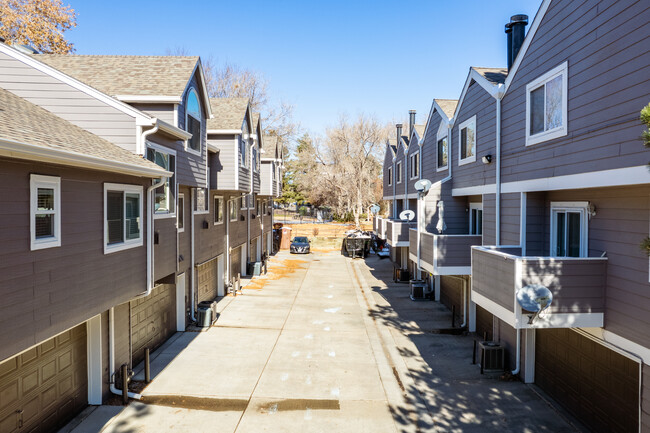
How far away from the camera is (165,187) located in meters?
11.7

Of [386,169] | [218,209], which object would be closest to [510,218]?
[218,209]

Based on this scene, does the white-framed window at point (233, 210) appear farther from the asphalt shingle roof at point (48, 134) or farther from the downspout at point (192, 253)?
the asphalt shingle roof at point (48, 134)

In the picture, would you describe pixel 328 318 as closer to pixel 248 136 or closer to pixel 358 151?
pixel 248 136

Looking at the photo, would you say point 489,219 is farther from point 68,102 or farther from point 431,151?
point 68,102

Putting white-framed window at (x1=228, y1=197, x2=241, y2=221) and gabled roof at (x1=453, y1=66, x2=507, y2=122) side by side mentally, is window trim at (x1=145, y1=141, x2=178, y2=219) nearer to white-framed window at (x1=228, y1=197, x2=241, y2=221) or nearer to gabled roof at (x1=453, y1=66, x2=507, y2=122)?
white-framed window at (x1=228, y1=197, x2=241, y2=221)

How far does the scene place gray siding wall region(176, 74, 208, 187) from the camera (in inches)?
491

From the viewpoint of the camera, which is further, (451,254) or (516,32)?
(451,254)

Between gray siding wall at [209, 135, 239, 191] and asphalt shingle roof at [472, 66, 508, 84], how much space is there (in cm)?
1020

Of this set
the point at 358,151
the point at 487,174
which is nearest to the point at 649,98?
the point at 487,174

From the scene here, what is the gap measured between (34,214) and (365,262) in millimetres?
27764

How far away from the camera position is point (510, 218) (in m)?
11.1

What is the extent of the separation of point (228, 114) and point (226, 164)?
311cm

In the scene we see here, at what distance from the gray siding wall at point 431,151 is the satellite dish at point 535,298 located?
1067 cm

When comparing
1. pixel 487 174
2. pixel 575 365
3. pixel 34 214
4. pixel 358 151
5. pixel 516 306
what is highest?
pixel 358 151
